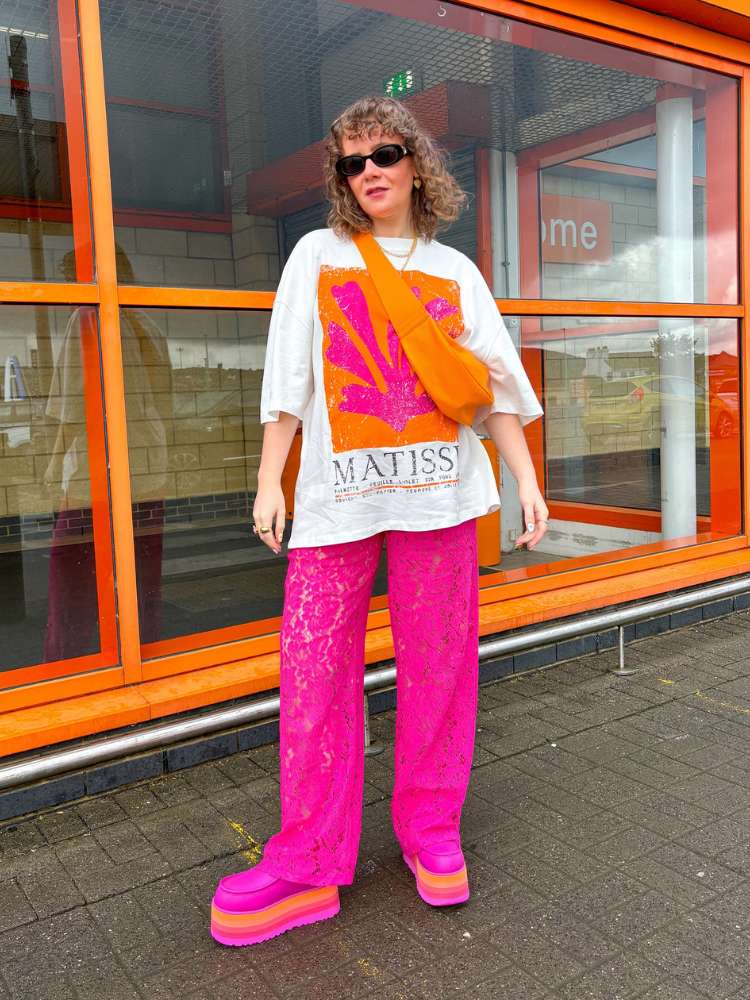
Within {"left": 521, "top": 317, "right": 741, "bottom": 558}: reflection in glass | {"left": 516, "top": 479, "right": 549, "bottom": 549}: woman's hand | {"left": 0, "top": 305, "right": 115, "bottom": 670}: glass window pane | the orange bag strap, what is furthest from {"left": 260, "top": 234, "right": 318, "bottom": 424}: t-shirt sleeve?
{"left": 521, "top": 317, "right": 741, "bottom": 558}: reflection in glass

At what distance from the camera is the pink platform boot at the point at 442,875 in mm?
2320

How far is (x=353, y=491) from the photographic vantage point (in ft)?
7.38

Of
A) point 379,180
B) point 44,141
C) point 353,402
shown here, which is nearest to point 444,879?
point 353,402

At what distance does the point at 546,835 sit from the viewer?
271 cm

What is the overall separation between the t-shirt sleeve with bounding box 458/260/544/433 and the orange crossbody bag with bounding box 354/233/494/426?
0.37ft

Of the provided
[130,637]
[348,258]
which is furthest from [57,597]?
[348,258]

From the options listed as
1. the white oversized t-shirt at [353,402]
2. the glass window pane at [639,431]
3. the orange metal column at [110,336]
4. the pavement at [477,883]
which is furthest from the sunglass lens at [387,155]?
the glass window pane at [639,431]

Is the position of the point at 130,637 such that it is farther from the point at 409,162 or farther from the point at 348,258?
the point at 409,162

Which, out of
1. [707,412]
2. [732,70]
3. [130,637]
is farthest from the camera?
[707,412]

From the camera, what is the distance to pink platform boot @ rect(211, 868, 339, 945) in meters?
2.20

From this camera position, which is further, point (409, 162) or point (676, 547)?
point (676, 547)

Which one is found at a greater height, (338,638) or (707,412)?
(707,412)

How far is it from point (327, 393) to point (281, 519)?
317mm

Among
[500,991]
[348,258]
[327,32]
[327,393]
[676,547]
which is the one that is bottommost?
[500,991]
